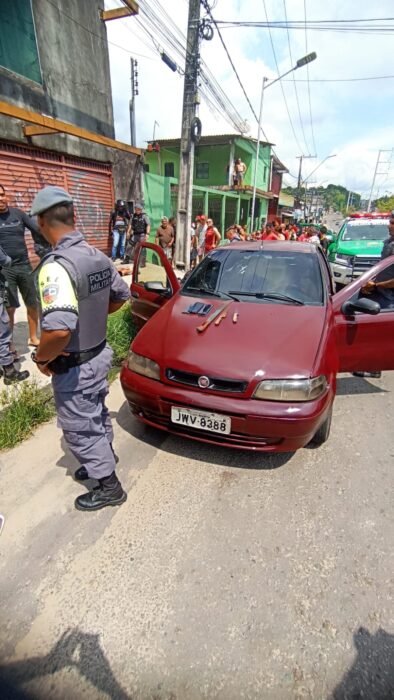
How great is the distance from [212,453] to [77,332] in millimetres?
1425

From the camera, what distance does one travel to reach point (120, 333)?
4430mm

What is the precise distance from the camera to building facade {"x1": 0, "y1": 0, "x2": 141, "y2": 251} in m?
6.84

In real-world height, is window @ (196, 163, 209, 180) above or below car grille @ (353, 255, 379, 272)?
above

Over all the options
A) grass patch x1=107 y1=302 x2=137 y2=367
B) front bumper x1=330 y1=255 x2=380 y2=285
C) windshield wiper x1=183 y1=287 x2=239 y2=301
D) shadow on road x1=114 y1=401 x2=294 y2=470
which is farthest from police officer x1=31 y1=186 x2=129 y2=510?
front bumper x1=330 y1=255 x2=380 y2=285

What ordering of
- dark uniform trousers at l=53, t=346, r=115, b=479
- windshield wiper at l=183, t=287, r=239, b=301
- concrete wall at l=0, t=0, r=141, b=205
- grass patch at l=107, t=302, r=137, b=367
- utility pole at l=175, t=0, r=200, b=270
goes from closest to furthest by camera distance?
dark uniform trousers at l=53, t=346, r=115, b=479, windshield wiper at l=183, t=287, r=239, b=301, grass patch at l=107, t=302, r=137, b=367, concrete wall at l=0, t=0, r=141, b=205, utility pole at l=175, t=0, r=200, b=270

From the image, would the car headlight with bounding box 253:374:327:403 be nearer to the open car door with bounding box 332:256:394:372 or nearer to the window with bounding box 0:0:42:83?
the open car door with bounding box 332:256:394:372

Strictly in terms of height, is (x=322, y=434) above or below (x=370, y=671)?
above

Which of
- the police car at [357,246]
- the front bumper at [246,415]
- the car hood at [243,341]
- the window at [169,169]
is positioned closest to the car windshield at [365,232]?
the police car at [357,246]

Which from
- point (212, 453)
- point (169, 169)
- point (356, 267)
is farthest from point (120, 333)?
point (169, 169)

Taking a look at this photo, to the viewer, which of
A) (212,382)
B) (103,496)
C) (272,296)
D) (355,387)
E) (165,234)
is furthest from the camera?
(165,234)

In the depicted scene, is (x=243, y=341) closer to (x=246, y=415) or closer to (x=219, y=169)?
(x=246, y=415)

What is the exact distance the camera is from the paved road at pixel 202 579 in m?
1.41

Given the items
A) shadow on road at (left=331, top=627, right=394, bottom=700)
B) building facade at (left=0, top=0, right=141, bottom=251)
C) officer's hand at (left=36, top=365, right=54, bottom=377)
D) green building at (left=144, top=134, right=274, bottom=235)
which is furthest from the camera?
green building at (left=144, top=134, right=274, bottom=235)

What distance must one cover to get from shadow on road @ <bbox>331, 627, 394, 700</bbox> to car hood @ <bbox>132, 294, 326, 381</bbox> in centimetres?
130
